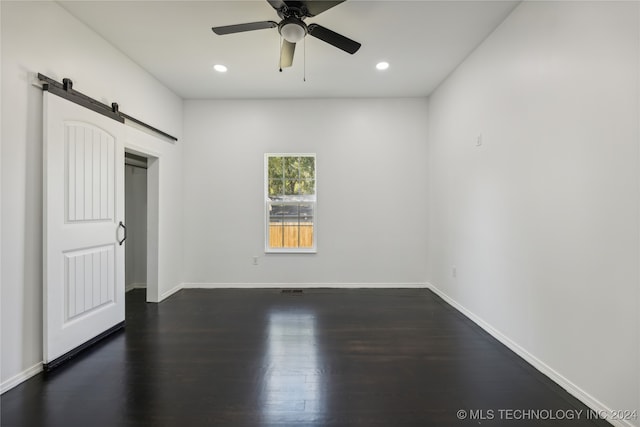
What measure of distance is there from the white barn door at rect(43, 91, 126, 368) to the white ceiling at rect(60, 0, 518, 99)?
89 centimetres

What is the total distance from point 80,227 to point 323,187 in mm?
2896

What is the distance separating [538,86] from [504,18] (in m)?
0.83

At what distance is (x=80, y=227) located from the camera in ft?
7.85

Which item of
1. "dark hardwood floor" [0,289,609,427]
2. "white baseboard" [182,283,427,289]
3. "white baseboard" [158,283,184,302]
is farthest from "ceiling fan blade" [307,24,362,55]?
"white baseboard" [158,283,184,302]

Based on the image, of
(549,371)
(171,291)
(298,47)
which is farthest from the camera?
(171,291)

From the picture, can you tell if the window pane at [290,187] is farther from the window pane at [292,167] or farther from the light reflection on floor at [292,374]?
the light reflection on floor at [292,374]

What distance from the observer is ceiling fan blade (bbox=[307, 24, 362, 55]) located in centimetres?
219

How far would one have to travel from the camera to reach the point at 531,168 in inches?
86.7

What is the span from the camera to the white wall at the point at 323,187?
4270 mm

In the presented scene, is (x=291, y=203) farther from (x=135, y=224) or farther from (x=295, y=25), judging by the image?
(x=295, y=25)

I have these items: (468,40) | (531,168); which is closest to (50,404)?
(531,168)

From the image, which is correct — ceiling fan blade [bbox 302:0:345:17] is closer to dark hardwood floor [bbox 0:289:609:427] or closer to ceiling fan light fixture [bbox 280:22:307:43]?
ceiling fan light fixture [bbox 280:22:307:43]

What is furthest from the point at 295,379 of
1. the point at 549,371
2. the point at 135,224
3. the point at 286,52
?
the point at 135,224

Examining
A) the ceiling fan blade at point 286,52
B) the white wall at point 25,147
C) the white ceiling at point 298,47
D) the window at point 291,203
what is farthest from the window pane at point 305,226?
the white wall at point 25,147
